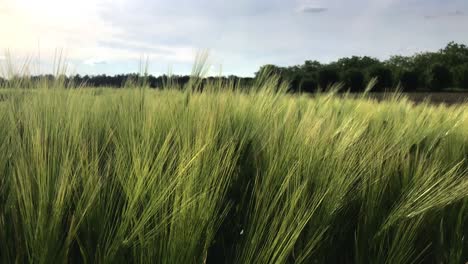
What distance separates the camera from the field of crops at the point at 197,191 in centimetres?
86

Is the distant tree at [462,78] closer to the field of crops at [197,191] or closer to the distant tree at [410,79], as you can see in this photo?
the distant tree at [410,79]

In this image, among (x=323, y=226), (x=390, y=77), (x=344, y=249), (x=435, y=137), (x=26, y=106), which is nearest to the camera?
(x=323, y=226)

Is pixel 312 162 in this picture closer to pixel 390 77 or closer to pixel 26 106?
pixel 26 106

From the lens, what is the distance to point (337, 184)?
3.91 feet

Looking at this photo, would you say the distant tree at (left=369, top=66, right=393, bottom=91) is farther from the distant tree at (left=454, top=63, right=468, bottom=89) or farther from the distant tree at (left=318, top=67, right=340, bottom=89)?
the distant tree at (left=454, top=63, right=468, bottom=89)

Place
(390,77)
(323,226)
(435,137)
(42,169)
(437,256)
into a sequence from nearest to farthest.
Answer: (42,169) < (323,226) < (437,256) < (435,137) < (390,77)

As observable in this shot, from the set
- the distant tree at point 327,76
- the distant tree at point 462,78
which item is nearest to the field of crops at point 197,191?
the distant tree at point 327,76

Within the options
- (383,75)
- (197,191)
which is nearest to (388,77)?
(383,75)

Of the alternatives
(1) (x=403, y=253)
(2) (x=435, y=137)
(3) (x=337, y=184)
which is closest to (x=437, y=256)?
(1) (x=403, y=253)

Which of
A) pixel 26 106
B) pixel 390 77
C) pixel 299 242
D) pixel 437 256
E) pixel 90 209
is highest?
pixel 390 77

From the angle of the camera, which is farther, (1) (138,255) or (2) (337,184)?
(2) (337,184)

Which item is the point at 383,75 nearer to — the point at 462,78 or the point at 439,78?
the point at 439,78

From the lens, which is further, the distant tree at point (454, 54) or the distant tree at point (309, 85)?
the distant tree at point (454, 54)

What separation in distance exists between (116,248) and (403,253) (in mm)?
832
